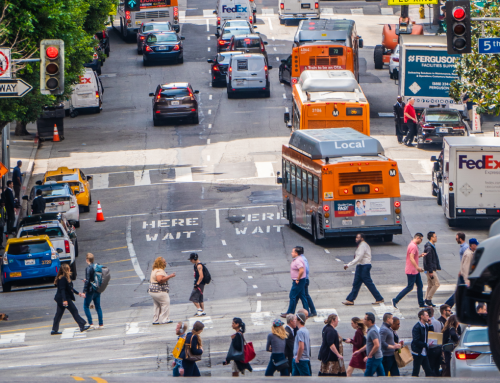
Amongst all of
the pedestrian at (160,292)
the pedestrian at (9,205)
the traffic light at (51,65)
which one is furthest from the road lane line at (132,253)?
the traffic light at (51,65)

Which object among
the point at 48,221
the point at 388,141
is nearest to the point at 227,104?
the point at 388,141

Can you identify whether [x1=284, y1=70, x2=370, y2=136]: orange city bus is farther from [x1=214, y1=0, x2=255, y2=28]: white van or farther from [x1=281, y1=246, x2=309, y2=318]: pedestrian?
[x1=214, y1=0, x2=255, y2=28]: white van

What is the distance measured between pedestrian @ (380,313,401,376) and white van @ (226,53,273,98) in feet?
109

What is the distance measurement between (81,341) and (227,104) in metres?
31.8

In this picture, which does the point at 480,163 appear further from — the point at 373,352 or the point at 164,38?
the point at 164,38

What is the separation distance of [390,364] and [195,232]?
50.8ft

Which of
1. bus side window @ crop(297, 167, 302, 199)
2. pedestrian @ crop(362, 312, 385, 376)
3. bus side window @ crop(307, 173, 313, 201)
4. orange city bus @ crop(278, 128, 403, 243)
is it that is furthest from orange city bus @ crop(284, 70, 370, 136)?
pedestrian @ crop(362, 312, 385, 376)

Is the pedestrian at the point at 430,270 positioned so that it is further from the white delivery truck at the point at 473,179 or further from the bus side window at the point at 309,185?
the white delivery truck at the point at 473,179

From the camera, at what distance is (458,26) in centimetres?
1800

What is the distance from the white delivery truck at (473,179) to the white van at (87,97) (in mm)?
23989

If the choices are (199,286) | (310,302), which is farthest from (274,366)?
(199,286)

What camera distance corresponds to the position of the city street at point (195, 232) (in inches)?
679

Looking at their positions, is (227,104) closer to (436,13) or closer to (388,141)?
(388,141)

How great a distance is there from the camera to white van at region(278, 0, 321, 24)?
65.9 metres
